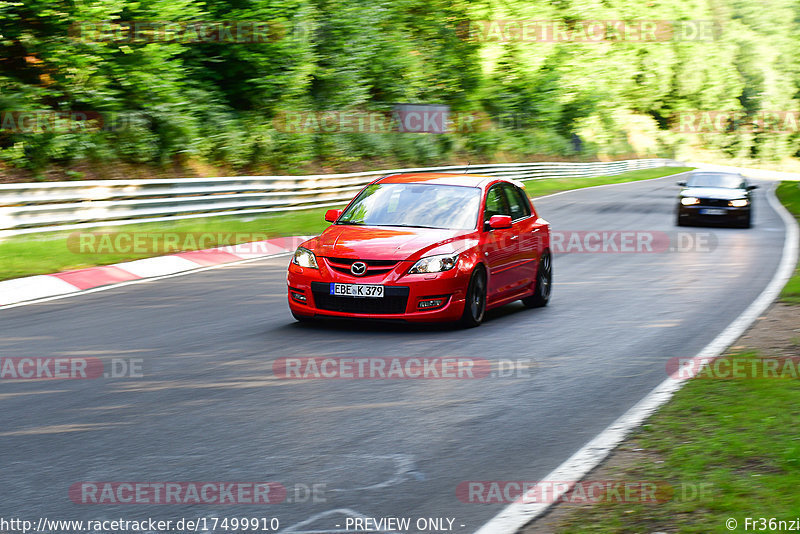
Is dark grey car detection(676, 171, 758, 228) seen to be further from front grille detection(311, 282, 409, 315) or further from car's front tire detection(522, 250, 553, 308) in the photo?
front grille detection(311, 282, 409, 315)

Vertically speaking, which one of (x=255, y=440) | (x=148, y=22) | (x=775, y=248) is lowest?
(x=775, y=248)

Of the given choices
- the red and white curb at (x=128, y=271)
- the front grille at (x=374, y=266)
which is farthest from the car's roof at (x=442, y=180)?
the red and white curb at (x=128, y=271)

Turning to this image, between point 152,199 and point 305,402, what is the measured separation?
40.1ft

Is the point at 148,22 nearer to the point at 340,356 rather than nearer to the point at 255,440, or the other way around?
the point at 340,356

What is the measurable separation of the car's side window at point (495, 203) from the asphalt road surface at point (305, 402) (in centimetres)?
121

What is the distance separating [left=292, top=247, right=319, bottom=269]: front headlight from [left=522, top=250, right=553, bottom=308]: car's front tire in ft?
10.3

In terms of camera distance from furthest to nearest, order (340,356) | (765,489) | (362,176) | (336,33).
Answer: (336,33) → (362,176) → (340,356) → (765,489)

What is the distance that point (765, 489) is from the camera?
16.5 feet

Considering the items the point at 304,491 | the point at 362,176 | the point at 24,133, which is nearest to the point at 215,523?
the point at 304,491

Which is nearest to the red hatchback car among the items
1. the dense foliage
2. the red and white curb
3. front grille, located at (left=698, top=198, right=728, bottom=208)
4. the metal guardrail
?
the red and white curb

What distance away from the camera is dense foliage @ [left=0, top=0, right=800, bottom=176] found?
20.8 metres

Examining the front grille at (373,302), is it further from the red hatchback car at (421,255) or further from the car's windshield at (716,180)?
the car's windshield at (716,180)

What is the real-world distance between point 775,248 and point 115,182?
1276cm

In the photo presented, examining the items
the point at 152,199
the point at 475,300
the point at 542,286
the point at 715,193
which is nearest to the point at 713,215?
the point at 715,193
